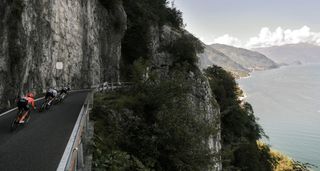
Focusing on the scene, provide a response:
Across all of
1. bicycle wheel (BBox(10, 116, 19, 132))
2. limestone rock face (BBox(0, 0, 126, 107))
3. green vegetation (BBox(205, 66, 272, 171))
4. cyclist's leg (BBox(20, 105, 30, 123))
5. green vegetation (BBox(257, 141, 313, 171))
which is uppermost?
limestone rock face (BBox(0, 0, 126, 107))

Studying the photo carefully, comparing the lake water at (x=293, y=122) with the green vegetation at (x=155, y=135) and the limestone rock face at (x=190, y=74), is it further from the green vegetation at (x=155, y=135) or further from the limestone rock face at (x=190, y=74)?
the green vegetation at (x=155, y=135)

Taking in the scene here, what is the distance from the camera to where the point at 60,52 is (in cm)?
3177

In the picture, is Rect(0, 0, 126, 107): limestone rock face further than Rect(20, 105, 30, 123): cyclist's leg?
Yes

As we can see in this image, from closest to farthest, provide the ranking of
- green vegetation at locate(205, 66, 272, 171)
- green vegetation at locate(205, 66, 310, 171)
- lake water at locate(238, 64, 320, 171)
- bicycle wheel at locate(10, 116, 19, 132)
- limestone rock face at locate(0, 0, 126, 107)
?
bicycle wheel at locate(10, 116, 19, 132) < limestone rock face at locate(0, 0, 126, 107) < green vegetation at locate(205, 66, 310, 171) < green vegetation at locate(205, 66, 272, 171) < lake water at locate(238, 64, 320, 171)

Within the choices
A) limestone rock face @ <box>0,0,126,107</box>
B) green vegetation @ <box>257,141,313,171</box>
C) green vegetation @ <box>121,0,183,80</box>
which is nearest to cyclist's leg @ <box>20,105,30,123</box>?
limestone rock face @ <box>0,0,126,107</box>

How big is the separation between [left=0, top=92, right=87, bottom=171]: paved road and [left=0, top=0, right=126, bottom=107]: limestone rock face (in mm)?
5109

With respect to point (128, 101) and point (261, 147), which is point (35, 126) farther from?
point (261, 147)

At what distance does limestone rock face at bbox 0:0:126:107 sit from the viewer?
62.3 ft

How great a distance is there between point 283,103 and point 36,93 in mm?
106889

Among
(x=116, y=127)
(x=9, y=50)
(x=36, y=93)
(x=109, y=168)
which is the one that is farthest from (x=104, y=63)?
(x=109, y=168)

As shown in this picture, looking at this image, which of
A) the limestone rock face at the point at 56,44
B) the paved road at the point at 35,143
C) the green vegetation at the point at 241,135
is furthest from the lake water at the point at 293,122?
the paved road at the point at 35,143

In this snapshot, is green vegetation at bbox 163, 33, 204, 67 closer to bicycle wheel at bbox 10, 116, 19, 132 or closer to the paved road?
the paved road

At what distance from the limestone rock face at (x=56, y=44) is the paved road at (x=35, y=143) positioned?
5.11 meters

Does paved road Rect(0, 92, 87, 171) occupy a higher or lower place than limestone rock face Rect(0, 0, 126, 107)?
lower
